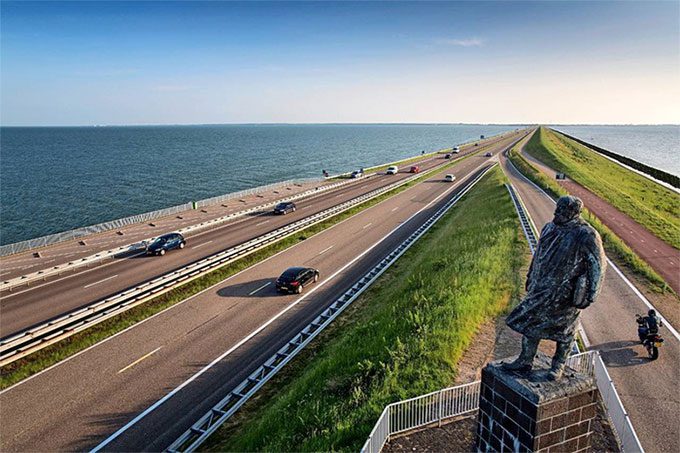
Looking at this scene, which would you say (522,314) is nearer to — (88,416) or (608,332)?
(608,332)

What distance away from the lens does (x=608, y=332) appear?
17.3 meters

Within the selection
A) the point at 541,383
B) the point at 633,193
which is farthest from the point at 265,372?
the point at 633,193

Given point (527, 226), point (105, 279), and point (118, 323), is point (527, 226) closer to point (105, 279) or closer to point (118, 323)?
point (118, 323)

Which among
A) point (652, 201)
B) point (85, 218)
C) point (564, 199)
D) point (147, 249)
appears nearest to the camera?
point (564, 199)

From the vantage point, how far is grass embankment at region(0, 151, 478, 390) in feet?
60.4

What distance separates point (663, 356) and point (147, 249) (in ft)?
109

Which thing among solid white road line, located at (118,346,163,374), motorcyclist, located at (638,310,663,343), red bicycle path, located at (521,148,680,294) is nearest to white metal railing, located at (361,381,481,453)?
motorcyclist, located at (638,310,663,343)

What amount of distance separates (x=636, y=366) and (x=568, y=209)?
1077 cm

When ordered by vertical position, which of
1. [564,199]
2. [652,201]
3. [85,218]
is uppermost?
[564,199]

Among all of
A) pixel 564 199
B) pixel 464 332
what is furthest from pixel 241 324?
pixel 564 199

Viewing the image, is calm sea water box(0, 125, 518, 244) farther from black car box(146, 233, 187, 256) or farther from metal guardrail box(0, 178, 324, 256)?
black car box(146, 233, 187, 256)

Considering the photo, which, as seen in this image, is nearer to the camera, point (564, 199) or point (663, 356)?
point (564, 199)

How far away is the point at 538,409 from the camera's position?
24.8 feet

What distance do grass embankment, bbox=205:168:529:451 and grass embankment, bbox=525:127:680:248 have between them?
17.2 metres
